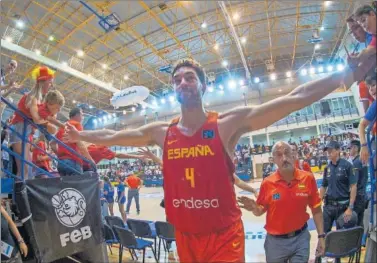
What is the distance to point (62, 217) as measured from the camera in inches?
126

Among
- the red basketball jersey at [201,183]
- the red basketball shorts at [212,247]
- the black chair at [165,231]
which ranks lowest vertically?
the black chair at [165,231]

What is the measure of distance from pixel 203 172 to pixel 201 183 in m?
0.06

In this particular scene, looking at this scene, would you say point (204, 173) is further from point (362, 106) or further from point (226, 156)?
point (362, 106)

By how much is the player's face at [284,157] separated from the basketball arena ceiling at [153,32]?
1225 cm

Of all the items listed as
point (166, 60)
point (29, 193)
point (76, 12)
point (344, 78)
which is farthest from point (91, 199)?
point (166, 60)

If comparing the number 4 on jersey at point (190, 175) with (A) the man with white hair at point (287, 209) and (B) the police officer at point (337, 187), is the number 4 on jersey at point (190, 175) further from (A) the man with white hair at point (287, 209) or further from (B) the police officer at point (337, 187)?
(B) the police officer at point (337, 187)

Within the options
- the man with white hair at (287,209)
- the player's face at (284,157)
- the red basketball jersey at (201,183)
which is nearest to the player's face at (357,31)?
the red basketball jersey at (201,183)

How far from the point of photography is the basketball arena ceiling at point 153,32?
1426 cm

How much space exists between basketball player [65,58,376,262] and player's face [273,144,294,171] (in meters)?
1.71

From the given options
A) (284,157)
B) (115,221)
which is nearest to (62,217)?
(284,157)

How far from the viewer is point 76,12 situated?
14445mm

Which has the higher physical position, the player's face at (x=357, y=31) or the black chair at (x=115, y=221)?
the player's face at (x=357, y=31)

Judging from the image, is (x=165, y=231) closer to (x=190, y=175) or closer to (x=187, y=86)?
(x=190, y=175)

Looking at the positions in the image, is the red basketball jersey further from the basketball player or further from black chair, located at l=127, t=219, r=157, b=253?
black chair, located at l=127, t=219, r=157, b=253
